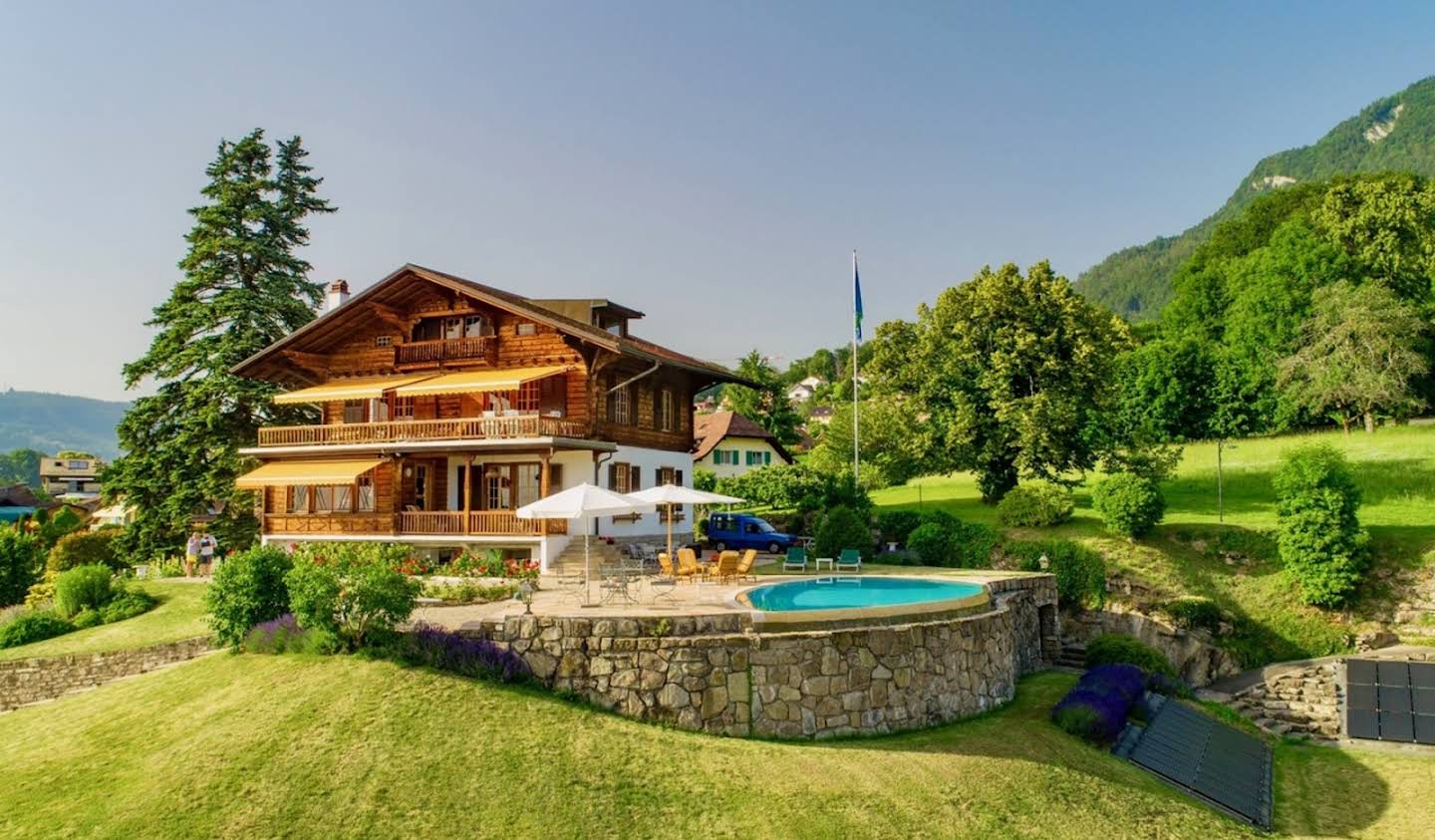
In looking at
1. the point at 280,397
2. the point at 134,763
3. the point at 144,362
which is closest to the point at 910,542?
the point at 280,397

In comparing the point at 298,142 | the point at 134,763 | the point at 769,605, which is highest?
the point at 298,142

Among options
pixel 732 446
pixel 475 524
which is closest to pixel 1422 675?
pixel 475 524

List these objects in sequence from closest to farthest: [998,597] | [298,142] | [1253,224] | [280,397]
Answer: [998,597], [280,397], [298,142], [1253,224]

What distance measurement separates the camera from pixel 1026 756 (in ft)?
52.5

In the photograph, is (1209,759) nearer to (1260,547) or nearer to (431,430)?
(1260,547)

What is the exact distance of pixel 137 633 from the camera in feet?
74.6

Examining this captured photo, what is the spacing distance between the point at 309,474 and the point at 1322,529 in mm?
31356

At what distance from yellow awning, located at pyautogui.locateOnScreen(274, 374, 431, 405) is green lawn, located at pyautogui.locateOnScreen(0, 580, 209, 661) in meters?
7.41

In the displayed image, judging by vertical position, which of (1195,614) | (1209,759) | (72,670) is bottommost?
(1209,759)

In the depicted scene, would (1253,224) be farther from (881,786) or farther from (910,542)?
(881,786)

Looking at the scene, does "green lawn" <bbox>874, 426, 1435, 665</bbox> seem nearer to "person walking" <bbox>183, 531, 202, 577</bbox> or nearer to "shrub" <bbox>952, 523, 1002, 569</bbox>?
"shrub" <bbox>952, 523, 1002, 569</bbox>

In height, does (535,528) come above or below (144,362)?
below

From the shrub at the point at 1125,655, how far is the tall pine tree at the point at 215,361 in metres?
30.7

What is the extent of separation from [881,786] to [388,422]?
21.3 metres
